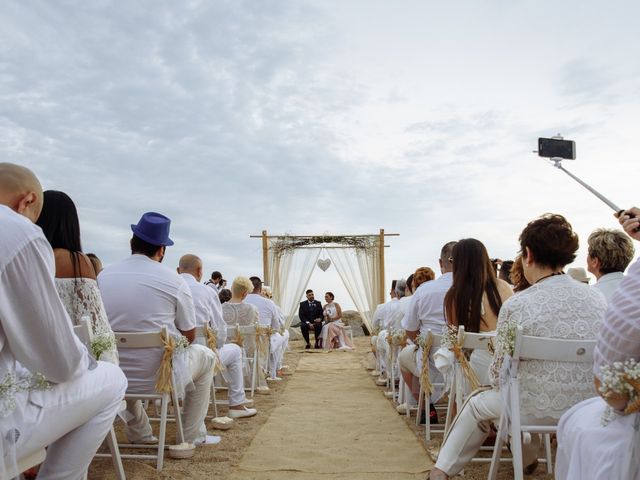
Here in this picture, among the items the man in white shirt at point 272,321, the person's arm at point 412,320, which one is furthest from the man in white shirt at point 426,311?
the man in white shirt at point 272,321

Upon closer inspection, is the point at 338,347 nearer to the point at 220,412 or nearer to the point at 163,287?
the point at 220,412

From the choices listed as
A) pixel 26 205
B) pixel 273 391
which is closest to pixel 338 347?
pixel 273 391

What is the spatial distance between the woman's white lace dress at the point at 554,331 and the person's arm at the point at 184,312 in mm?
2109

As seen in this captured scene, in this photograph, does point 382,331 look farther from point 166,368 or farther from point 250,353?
point 166,368

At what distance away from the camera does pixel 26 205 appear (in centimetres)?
236

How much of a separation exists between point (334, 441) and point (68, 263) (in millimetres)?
2449

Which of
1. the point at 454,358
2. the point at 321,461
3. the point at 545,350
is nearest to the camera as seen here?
the point at 545,350

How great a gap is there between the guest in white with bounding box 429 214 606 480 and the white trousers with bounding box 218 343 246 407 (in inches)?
119

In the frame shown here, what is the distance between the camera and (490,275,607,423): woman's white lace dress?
2838 millimetres

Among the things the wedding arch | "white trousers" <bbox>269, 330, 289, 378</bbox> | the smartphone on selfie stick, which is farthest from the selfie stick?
the wedding arch

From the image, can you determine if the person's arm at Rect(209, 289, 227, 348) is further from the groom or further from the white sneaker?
the groom

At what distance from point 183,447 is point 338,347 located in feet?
34.6

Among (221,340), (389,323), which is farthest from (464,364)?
(389,323)

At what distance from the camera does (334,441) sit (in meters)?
4.77
